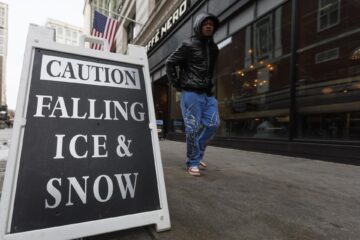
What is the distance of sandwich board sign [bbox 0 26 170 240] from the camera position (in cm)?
117

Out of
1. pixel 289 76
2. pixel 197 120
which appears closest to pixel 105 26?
pixel 289 76

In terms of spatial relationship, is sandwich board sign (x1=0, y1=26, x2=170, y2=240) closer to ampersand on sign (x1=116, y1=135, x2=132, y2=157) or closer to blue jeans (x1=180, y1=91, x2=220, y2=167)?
ampersand on sign (x1=116, y1=135, x2=132, y2=157)

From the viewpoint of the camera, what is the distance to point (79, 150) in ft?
4.43

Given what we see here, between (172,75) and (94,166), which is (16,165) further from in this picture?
(172,75)

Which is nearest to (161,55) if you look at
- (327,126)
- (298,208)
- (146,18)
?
(146,18)

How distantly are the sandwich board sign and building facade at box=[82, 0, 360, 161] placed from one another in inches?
129

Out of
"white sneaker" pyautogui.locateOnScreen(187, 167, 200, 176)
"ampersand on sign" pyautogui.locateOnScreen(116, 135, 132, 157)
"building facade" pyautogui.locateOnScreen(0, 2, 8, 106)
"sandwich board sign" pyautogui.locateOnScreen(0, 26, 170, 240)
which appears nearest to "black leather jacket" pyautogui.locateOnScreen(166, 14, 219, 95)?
"white sneaker" pyautogui.locateOnScreen(187, 167, 200, 176)

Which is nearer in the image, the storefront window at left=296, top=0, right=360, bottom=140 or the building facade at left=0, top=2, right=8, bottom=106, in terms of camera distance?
the storefront window at left=296, top=0, right=360, bottom=140

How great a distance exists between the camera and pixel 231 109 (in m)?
6.56

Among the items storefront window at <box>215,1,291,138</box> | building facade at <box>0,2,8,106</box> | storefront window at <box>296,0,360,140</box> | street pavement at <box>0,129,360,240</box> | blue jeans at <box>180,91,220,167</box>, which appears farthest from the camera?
building facade at <box>0,2,8,106</box>

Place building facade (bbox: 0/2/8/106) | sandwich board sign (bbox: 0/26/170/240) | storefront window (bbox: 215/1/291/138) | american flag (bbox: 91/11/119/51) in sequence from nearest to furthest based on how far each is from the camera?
1. sandwich board sign (bbox: 0/26/170/240)
2. storefront window (bbox: 215/1/291/138)
3. american flag (bbox: 91/11/119/51)
4. building facade (bbox: 0/2/8/106)

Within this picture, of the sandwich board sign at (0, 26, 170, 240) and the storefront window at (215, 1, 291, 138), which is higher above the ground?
the storefront window at (215, 1, 291, 138)

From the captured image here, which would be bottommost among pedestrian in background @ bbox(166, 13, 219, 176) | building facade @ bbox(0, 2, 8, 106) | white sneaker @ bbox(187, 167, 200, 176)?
white sneaker @ bbox(187, 167, 200, 176)

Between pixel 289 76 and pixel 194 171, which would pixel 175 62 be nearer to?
pixel 194 171
